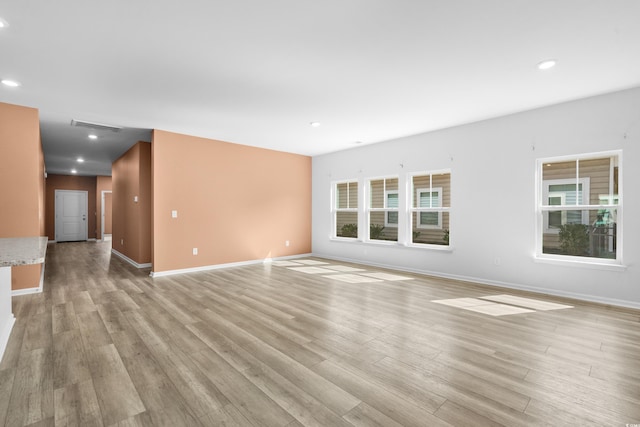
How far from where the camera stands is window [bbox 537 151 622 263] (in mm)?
3953

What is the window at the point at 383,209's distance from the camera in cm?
646

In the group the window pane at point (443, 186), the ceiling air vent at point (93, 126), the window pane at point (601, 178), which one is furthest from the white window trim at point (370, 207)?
the ceiling air vent at point (93, 126)

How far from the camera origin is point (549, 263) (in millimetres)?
4270

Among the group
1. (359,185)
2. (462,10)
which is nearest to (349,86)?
(462,10)

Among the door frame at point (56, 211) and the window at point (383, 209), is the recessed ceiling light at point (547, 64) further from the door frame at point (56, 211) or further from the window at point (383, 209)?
the door frame at point (56, 211)

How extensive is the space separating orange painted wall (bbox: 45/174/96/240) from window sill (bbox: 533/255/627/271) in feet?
46.4

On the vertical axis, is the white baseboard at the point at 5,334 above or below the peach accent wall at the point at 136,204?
below

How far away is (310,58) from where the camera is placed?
2945 mm

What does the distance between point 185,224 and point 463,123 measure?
529cm

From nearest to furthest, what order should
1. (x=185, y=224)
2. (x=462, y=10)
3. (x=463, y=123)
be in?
(x=462, y=10)
(x=463, y=123)
(x=185, y=224)

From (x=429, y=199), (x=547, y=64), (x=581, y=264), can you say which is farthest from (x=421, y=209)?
(x=547, y=64)

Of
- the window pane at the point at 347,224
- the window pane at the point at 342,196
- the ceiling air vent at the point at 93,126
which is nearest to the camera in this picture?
the ceiling air vent at the point at 93,126

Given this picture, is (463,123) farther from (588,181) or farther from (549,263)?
(549,263)

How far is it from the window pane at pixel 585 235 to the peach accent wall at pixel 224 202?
16.8 feet
